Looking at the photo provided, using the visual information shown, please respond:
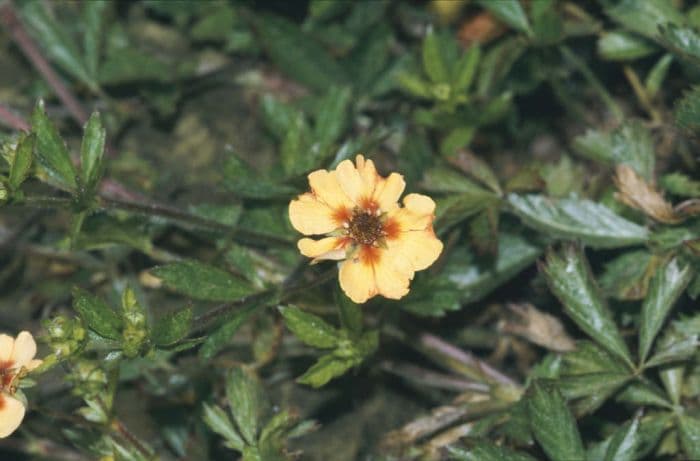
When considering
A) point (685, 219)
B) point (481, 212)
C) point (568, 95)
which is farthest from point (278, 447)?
point (568, 95)

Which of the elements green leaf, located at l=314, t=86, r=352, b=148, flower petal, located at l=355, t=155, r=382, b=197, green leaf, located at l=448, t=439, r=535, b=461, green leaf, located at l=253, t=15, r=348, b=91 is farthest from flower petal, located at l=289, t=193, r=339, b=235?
green leaf, located at l=253, t=15, r=348, b=91

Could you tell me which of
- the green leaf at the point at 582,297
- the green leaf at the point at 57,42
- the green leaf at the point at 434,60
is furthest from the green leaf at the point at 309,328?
the green leaf at the point at 57,42

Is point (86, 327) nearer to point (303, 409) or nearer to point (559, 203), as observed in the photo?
point (303, 409)

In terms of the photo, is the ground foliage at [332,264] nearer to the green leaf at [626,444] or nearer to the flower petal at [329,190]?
the green leaf at [626,444]

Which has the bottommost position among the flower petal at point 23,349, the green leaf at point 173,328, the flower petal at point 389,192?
the green leaf at point 173,328

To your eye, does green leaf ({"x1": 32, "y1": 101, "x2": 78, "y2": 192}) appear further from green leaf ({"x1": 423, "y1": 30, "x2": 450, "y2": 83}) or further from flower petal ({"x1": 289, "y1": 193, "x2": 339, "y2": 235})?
green leaf ({"x1": 423, "y1": 30, "x2": 450, "y2": 83})

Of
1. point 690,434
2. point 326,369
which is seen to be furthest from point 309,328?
point 690,434
